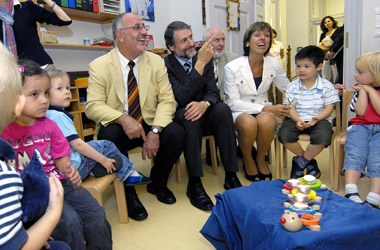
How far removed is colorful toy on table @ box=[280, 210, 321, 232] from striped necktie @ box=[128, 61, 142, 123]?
121 centimetres

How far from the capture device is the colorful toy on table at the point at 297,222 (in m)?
1.00

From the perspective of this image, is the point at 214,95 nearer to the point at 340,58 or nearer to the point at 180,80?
the point at 180,80

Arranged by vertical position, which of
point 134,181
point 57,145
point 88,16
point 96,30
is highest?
point 88,16

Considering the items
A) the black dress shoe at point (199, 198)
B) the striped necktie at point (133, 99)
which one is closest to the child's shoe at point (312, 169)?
the black dress shoe at point (199, 198)

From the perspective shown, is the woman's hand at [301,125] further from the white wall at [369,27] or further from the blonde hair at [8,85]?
the blonde hair at [8,85]

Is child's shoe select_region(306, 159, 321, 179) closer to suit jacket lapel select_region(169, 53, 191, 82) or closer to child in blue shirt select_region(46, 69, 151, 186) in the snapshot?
suit jacket lapel select_region(169, 53, 191, 82)

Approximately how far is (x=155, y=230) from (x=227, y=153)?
0.66 m

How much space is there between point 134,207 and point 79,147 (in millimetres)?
553

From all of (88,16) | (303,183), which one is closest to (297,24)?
(88,16)

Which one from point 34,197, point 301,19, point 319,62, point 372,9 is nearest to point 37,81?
point 34,197

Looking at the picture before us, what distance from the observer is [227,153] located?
1934mm

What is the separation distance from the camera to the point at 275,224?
104 centimetres

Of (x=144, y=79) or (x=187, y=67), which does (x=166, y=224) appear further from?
(x=187, y=67)

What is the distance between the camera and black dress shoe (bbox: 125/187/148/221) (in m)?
1.71
